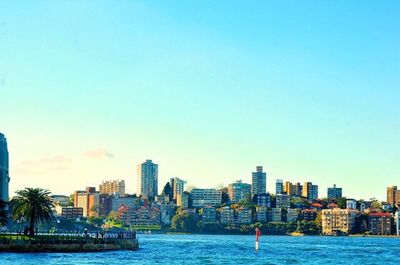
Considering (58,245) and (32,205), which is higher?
(32,205)

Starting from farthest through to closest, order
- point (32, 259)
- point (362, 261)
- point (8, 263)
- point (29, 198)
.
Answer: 1. point (362, 261)
2. point (29, 198)
3. point (32, 259)
4. point (8, 263)

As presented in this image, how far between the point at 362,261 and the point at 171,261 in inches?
1484

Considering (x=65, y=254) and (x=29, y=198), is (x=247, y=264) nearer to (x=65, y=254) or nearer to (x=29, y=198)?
(x=65, y=254)

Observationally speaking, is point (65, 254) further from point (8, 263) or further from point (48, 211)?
point (8, 263)

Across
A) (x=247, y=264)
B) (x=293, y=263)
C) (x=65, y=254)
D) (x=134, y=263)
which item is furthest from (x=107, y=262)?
(x=293, y=263)

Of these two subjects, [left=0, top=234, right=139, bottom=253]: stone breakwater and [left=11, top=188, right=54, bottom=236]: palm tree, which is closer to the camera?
[left=0, top=234, right=139, bottom=253]: stone breakwater

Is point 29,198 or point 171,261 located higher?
point 29,198

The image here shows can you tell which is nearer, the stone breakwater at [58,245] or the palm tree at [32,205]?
the stone breakwater at [58,245]

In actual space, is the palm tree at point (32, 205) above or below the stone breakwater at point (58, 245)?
above

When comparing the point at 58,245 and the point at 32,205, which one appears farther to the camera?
the point at 32,205

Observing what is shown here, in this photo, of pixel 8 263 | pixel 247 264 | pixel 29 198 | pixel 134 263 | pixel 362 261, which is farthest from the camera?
pixel 362 261

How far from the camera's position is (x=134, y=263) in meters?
123

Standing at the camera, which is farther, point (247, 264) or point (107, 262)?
point (247, 264)

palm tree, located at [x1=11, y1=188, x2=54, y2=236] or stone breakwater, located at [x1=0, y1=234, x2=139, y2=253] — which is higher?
palm tree, located at [x1=11, y1=188, x2=54, y2=236]
